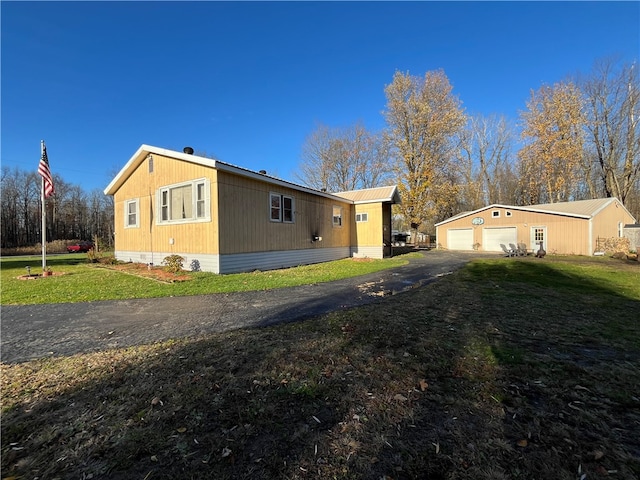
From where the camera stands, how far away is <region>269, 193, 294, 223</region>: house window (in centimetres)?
1202

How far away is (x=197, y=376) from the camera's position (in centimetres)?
287

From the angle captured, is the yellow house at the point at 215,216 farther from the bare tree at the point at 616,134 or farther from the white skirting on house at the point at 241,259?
the bare tree at the point at 616,134

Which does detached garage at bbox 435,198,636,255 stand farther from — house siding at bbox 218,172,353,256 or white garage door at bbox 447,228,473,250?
house siding at bbox 218,172,353,256

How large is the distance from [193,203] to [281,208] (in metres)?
3.45

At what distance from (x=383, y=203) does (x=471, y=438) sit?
1566cm

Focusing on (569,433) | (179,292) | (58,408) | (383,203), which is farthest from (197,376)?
(383,203)

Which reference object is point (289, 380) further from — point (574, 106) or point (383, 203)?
point (574, 106)

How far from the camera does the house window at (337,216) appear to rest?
53.0 feet

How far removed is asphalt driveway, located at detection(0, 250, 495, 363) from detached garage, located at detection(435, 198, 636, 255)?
1863cm

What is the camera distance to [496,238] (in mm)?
22859

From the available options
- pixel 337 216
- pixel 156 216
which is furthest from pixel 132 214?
pixel 337 216

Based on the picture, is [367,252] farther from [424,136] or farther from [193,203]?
[424,136]

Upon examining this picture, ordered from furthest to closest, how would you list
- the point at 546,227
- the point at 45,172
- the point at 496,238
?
the point at 496,238 < the point at 546,227 < the point at 45,172

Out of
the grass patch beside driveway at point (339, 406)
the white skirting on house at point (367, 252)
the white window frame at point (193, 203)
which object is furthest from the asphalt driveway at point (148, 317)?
the white skirting on house at point (367, 252)
